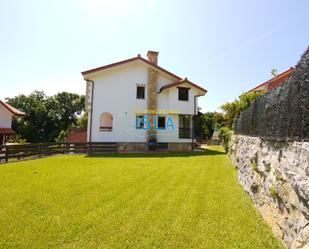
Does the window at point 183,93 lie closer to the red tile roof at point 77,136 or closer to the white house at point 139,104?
the white house at point 139,104

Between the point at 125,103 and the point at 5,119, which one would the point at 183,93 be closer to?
the point at 125,103

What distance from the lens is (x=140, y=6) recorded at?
1008cm

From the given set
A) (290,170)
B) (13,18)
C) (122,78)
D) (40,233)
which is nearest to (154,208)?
(40,233)

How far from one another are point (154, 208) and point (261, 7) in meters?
10.5

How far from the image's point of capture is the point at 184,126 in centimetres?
1992

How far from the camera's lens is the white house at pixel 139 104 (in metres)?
17.5

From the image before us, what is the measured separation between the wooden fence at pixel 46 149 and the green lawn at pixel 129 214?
5360mm

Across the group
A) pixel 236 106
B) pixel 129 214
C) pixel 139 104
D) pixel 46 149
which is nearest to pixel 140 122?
pixel 139 104

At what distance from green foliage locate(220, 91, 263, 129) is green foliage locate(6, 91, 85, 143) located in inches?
1398

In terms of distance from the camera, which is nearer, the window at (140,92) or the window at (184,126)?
the window at (140,92)

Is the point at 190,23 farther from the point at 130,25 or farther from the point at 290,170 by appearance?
the point at 290,170

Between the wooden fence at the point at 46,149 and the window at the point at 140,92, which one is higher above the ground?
the window at the point at 140,92

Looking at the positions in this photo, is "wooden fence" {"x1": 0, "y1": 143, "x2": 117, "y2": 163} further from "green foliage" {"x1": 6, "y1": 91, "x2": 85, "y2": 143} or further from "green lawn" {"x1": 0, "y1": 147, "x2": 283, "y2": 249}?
"green foliage" {"x1": 6, "y1": 91, "x2": 85, "y2": 143}

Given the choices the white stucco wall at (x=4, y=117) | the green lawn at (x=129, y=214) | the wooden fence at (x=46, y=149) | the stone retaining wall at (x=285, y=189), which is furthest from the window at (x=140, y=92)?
the stone retaining wall at (x=285, y=189)
